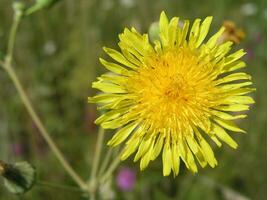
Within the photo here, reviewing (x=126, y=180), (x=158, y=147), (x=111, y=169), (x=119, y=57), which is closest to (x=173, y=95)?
(x=158, y=147)

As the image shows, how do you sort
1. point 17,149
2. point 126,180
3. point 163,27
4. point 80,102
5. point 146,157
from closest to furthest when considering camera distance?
point 163,27 < point 146,157 < point 126,180 < point 17,149 < point 80,102

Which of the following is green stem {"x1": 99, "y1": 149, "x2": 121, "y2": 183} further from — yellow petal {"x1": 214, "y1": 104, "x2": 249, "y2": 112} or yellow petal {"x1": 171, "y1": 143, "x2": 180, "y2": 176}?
yellow petal {"x1": 214, "y1": 104, "x2": 249, "y2": 112}

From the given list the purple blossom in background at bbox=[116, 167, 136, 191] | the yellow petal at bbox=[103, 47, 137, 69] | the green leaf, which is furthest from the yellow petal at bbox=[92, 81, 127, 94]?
the purple blossom in background at bbox=[116, 167, 136, 191]

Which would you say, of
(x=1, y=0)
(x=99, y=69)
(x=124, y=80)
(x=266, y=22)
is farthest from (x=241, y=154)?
(x=1, y=0)

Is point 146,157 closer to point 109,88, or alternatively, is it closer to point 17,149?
point 109,88

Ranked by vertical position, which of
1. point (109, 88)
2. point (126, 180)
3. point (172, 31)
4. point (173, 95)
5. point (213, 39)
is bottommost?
point (126, 180)

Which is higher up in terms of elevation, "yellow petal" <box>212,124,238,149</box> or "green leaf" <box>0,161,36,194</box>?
"green leaf" <box>0,161,36,194</box>

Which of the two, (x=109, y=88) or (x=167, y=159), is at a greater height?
(x=109, y=88)

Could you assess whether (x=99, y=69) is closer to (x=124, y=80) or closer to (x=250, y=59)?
(x=250, y=59)
